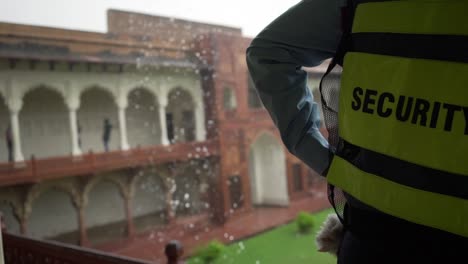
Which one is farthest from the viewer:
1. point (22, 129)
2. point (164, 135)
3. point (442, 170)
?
point (164, 135)

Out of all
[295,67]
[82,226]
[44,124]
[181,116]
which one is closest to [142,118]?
[181,116]

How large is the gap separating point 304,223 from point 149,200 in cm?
248

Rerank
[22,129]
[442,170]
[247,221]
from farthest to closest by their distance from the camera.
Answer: [247,221] < [22,129] < [442,170]

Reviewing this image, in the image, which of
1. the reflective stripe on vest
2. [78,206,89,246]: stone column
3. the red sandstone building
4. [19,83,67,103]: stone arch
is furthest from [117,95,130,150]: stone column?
the reflective stripe on vest

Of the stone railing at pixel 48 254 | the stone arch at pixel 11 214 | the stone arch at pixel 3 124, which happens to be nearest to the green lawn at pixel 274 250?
the stone arch at pixel 11 214

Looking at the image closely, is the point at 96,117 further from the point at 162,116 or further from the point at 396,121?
the point at 396,121

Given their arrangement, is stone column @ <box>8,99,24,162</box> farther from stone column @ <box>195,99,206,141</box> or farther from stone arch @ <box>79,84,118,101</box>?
stone column @ <box>195,99,206,141</box>

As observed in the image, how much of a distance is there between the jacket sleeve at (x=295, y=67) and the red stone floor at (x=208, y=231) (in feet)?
17.3

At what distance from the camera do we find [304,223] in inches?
294

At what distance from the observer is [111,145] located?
670 cm

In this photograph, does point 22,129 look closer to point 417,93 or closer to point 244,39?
point 244,39

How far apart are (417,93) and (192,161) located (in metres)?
7.14

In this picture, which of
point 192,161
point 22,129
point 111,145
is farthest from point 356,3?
point 192,161

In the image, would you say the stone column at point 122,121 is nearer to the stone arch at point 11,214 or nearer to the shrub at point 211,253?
the stone arch at point 11,214
